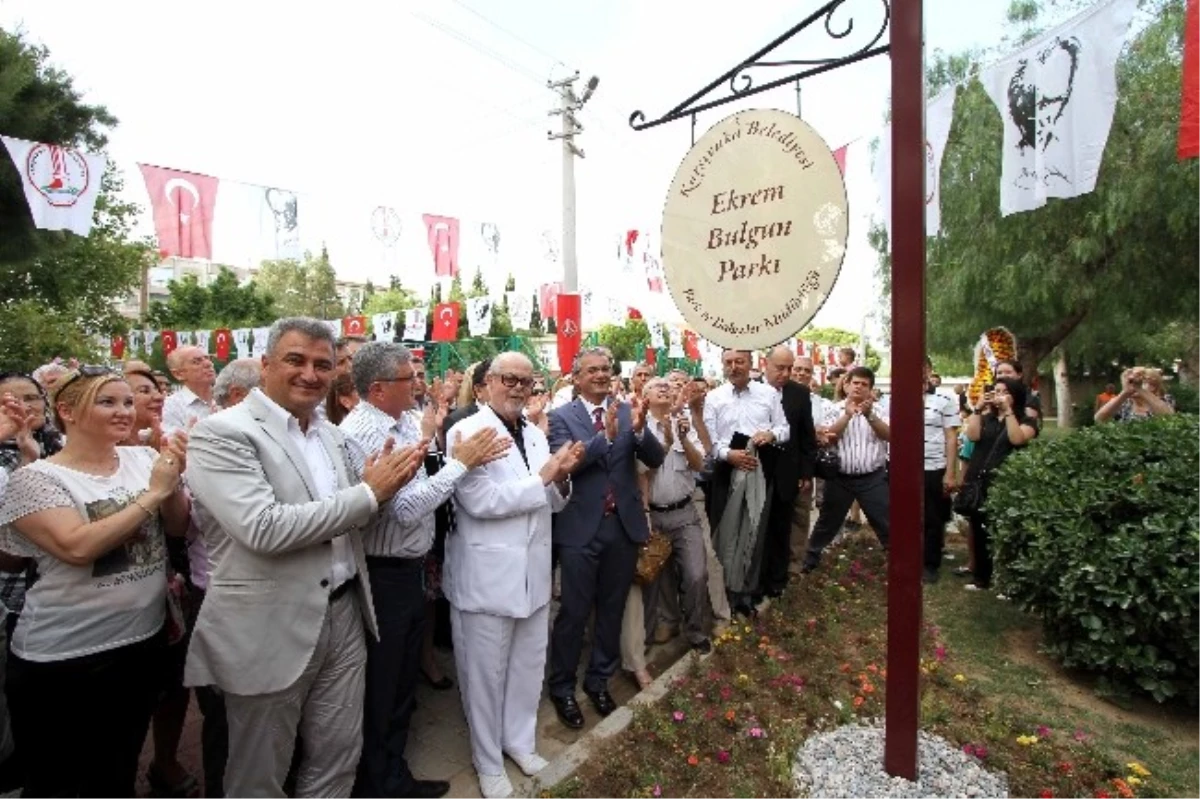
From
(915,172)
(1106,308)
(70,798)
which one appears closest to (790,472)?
(915,172)

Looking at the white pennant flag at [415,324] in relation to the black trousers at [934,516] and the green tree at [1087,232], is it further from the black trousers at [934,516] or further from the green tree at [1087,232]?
the black trousers at [934,516]

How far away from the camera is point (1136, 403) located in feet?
18.5

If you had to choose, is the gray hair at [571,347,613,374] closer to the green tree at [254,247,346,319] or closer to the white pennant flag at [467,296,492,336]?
the white pennant flag at [467,296,492,336]

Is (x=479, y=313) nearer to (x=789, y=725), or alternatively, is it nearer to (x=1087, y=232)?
(x=1087, y=232)

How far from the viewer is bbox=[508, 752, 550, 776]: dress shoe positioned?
10.3 ft

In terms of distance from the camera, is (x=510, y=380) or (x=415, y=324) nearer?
(x=510, y=380)

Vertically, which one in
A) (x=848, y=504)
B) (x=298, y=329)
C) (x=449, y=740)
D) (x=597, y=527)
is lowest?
(x=449, y=740)

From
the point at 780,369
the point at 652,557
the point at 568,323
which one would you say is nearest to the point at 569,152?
the point at 568,323

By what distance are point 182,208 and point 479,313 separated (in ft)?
32.6

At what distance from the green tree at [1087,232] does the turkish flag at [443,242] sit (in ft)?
27.9

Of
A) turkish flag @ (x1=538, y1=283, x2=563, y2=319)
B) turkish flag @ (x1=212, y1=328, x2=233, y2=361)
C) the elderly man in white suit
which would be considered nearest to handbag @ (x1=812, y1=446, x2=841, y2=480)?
the elderly man in white suit

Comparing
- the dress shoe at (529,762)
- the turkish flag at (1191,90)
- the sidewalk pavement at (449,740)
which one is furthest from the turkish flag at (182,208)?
the turkish flag at (1191,90)

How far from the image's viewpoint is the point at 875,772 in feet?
8.52

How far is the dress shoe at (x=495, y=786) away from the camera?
2971 millimetres
